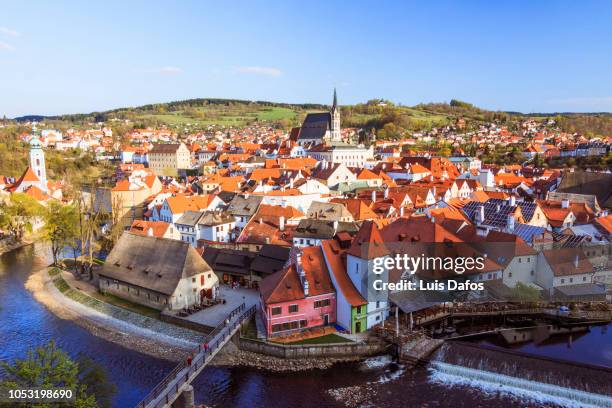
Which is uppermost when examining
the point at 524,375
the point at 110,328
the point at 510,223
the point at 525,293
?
the point at 510,223

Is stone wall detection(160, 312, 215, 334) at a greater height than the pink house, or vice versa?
the pink house

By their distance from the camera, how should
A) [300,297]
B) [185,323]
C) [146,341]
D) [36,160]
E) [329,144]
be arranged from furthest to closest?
1. [329,144]
2. [36,160]
3. [185,323]
4. [146,341]
5. [300,297]

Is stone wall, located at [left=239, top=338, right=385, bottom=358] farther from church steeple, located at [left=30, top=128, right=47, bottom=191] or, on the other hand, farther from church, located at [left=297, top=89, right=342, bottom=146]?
church, located at [left=297, top=89, right=342, bottom=146]

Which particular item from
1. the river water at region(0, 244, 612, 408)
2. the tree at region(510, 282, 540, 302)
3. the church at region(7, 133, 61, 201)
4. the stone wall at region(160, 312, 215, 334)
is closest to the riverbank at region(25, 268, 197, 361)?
the river water at region(0, 244, 612, 408)

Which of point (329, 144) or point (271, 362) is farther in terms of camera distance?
point (329, 144)

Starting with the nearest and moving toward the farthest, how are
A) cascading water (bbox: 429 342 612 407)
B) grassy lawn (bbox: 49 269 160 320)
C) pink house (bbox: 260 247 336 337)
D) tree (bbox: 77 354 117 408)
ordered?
cascading water (bbox: 429 342 612 407) < tree (bbox: 77 354 117 408) < pink house (bbox: 260 247 336 337) < grassy lawn (bbox: 49 269 160 320)

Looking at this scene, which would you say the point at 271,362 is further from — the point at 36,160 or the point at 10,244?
the point at 36,160

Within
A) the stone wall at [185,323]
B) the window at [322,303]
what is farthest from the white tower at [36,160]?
the window at [322,303]

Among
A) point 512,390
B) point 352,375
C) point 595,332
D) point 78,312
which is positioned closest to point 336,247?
point 352,375

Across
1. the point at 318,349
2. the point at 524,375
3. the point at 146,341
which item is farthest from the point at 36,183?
the point at 524,375
